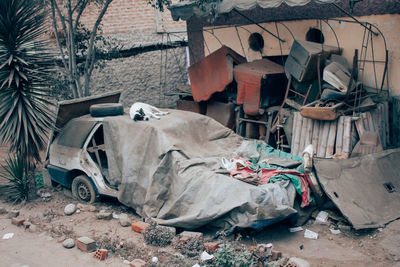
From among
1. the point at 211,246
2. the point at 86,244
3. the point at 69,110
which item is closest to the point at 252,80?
the point at 69,110

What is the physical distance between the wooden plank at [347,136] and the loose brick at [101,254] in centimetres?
450

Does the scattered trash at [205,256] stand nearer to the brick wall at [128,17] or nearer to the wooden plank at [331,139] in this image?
the wooden plank at [331,139]

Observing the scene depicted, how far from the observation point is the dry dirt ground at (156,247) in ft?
16.4

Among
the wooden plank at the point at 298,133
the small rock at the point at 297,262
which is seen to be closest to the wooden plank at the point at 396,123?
the wooden plank at the point at 298,133

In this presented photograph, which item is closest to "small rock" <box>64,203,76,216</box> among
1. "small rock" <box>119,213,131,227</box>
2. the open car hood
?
"small rock" <box>119,213,131,227</box>

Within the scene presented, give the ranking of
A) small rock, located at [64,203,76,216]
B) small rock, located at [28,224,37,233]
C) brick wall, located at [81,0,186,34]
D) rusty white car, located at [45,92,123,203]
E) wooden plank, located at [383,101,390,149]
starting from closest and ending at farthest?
small rock, located at [28,224,37,233] → small rock, located at [64,203,76,216] → rusty white car, located at [45,92,123,203] → wooden plank, located at [383,101,390,149] → brick wall, located at [81,0,186,34]

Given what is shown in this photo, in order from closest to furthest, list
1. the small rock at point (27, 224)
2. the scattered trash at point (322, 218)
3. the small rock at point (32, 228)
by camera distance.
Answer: the scattered trash at point (322, 218), the small rock at point (32, 228), the small rock at point (27, 224)

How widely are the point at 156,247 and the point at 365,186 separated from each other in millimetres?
3305

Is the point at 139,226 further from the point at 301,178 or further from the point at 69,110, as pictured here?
the point at 69,110

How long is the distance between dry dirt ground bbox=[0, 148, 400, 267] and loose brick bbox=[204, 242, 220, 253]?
0.17 m

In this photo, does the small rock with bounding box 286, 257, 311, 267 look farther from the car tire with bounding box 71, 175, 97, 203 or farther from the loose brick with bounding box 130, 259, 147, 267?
the car tire with bounding box 71, 175, 97, 203

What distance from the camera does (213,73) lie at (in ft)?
31.9

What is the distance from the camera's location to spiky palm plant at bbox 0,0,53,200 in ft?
24.0

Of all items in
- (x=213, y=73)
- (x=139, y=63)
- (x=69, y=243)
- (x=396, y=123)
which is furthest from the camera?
(x=139, y=63)
